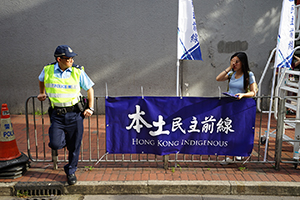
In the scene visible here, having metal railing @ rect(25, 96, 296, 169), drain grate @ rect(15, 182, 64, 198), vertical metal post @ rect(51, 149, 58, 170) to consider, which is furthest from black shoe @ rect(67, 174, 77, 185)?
vertical metal post @ rect(51, 149, 58, 170)

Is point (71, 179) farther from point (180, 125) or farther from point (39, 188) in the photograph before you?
point (180, 125)

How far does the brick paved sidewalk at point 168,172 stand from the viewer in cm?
420

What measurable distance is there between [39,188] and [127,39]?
5.24m

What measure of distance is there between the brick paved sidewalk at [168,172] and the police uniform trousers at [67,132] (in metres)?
0.45

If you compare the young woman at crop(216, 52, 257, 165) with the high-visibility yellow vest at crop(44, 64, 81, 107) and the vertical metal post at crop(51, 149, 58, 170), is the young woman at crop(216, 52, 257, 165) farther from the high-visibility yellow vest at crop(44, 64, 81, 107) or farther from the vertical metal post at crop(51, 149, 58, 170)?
the vertical metal post at crop(51, 149, 58, 170)

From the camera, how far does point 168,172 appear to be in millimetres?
4430

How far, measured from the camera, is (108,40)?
26.4 ft

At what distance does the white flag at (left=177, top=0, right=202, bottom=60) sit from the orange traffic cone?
3068 mm

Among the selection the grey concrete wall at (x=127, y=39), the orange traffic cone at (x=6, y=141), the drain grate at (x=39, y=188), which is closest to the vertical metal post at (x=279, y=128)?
the drain grate at (x=39, y=188)

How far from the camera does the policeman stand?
Result: 12.3 feet

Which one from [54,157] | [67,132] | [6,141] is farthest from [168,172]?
[6,141]

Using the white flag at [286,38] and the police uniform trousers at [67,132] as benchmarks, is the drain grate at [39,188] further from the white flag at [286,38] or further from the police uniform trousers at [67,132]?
the white flag at [286,38]

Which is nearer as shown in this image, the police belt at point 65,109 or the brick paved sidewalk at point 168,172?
the police belt at point 65,109

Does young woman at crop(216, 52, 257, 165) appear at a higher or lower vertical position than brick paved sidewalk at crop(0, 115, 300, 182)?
higher
